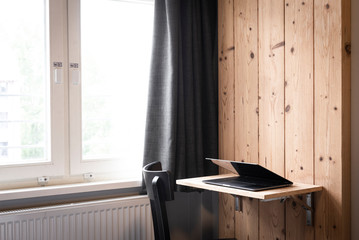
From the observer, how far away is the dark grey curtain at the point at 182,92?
8.37 ft

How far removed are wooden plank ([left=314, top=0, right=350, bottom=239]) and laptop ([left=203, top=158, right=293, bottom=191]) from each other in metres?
0.20

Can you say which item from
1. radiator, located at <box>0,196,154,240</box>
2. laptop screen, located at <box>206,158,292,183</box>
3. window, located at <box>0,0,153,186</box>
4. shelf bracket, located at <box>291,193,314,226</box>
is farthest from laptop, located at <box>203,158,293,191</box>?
window, located at <box>0,0,153,186</box>

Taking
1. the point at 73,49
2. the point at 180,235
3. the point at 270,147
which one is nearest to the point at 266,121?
the point at 270,147

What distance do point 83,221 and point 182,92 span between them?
3.32 feet

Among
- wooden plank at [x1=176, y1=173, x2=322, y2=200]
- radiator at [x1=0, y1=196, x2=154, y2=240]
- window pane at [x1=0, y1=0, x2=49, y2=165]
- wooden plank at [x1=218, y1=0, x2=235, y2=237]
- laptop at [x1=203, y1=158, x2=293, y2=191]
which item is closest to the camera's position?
wooden plank at [x1=176, y1=173, x2=322, y2=200]

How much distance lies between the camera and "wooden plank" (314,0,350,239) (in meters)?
1.88

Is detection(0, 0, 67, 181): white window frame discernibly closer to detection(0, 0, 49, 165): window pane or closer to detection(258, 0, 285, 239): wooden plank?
detection(0, 0, 49, 165): window pane

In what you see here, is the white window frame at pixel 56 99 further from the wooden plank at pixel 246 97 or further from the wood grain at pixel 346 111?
the wood grain at pixel 346 111

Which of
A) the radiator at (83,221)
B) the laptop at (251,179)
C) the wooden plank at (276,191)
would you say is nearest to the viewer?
the wooden plank at (276,191)

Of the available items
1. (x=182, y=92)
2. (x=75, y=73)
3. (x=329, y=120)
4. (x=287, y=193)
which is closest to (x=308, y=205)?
(x=287, y=193)

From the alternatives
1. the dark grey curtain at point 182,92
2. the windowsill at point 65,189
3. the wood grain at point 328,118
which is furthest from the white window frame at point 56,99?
the wood grain at point 328,118

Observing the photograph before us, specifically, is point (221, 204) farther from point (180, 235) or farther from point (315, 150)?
point (315, 150)

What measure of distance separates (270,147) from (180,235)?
96 centimetres

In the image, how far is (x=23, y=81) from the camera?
236cm
